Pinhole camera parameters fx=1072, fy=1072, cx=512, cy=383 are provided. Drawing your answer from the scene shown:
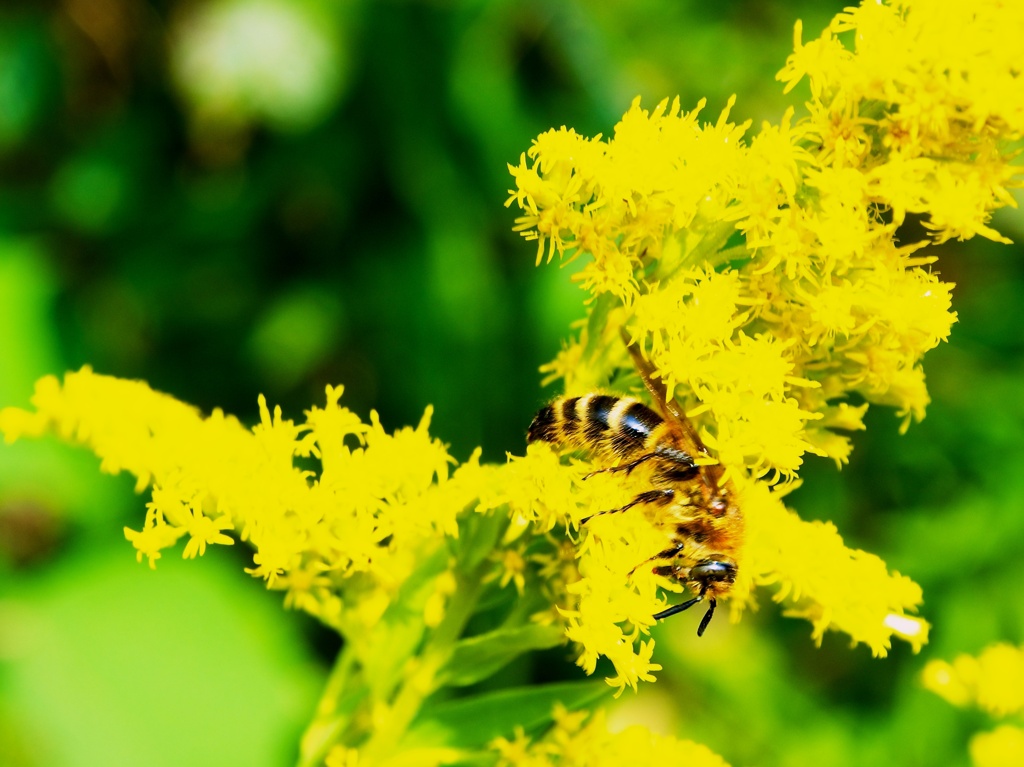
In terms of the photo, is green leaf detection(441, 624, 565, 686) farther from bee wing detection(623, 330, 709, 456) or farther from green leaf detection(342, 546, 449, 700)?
bee wing detection(623, 330, 709, 456)

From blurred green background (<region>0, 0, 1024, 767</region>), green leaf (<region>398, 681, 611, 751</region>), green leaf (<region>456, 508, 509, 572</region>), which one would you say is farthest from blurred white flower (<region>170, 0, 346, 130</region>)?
green leaf (<region>398, 681, 611, 751</region>)

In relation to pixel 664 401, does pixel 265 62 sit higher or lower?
higher

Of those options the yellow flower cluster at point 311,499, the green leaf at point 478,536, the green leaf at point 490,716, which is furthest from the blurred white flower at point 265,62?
the green leaf at point 490,716

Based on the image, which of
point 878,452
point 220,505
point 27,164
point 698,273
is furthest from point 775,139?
point 27,164

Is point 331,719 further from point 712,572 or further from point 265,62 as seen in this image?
point 265,62

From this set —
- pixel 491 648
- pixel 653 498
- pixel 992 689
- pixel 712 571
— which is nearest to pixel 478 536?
pixel 491 648

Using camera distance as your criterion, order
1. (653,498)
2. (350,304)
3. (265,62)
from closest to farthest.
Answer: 1. (653,498)
2. (265,62)
3. (350,304)
